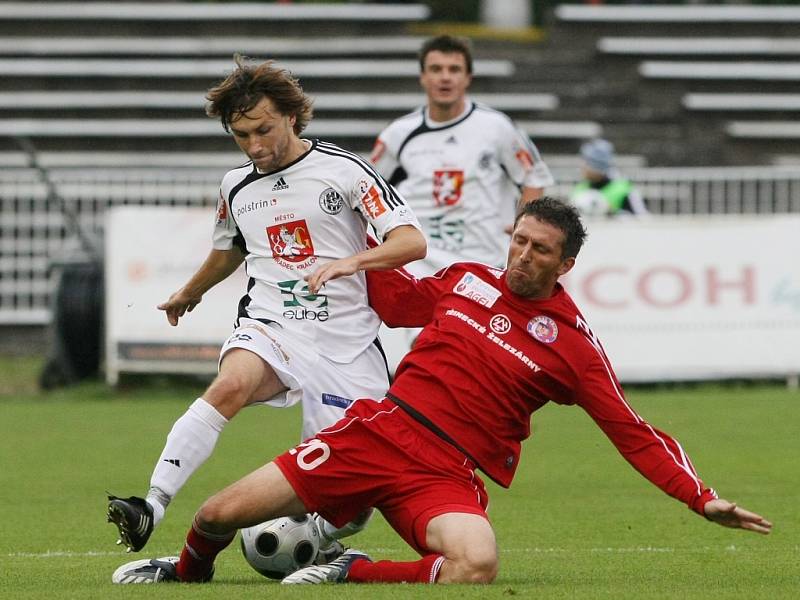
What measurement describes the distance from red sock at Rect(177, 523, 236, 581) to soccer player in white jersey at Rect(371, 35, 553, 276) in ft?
13.3

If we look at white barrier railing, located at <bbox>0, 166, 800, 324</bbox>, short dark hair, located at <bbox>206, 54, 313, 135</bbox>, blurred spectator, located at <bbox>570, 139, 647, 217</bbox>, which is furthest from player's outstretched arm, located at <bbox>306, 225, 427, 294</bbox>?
white barrier railing, located at <bbox>0, 166, 800, 324</bbox>

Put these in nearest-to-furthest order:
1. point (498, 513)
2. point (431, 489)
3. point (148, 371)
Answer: point (431, 489) < point (498, 513) < point (148, 371)

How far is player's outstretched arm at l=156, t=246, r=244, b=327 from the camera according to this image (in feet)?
21.8

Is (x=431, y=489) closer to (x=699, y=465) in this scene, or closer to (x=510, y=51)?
(x=699, y=465)

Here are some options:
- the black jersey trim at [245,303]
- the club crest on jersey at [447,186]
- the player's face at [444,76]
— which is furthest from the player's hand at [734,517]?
the player's face at [444,76]

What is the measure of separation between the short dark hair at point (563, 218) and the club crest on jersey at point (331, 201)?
851 millimetres

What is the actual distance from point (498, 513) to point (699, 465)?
2129 mm

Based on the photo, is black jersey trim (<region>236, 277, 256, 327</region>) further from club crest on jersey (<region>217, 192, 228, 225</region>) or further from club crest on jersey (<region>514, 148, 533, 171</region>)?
club crest on jersey (<region>514, 148, 533, 171</region>)

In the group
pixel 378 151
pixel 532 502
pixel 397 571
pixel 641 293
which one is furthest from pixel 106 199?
pixel 397 571

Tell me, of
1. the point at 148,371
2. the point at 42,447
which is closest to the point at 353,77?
the point at 148,371

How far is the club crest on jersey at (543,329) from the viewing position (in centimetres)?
592

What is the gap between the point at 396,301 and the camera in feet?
21.4

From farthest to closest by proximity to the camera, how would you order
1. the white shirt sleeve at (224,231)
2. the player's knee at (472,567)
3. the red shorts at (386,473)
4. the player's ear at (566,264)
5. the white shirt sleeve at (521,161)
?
the white shirt sleeve at (521,161) → the white shirt sleeve at (224,231) → the player's ear at (566,264) → the red shorts at (386,473) → the player's knee at (472,567)

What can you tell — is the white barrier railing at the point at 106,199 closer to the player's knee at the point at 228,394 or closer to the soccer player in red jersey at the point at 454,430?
the player's knee at the point at 228,394
